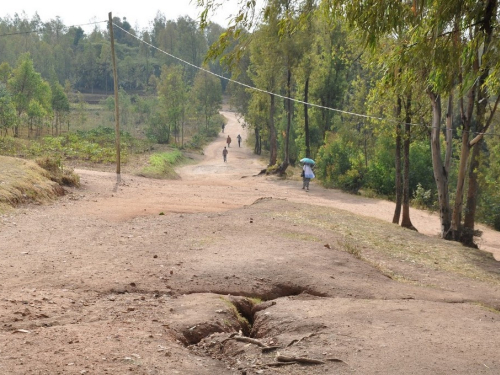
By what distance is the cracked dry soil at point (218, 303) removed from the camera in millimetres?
5043

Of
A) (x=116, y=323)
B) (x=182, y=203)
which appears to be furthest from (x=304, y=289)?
(x=182, y=203)

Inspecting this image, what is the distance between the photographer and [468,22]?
5785 mm

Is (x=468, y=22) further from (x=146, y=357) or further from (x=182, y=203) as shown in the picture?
(x=182, y=203)

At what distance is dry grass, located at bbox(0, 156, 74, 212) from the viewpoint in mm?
13523

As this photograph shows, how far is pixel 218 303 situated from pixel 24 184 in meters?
9.89

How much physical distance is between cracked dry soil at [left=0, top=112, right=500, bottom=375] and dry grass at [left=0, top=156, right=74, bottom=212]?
880 millimetres

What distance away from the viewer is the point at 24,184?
581 inches

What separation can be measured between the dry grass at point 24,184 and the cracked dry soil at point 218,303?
0.88 metres

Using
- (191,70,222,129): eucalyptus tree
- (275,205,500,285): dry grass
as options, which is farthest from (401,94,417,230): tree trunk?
(191,70,222,129): eucalyptus tree

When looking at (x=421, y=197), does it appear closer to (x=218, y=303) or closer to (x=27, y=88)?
(x=218, y=303)

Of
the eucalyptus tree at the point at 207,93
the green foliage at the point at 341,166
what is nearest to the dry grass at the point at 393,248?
the green foliage at the point at 341,166

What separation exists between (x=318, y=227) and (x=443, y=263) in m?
2.82

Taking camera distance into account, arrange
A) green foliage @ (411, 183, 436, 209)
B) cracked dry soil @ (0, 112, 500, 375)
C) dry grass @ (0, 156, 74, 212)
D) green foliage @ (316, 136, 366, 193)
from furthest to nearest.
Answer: green foliage @ (316, 136, 366, 193)
green foliage @ (411, 183, 436, 209)
dry grass @ (0, 156, 74, 212)
cracked dry soil @ (0, 112, 500, 375)

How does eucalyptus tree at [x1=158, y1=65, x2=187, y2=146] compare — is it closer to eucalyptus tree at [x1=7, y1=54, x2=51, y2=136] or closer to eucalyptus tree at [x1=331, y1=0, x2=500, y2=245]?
eucalyptus tree at [x1=7, y1=54, x2=51, y2=136]
